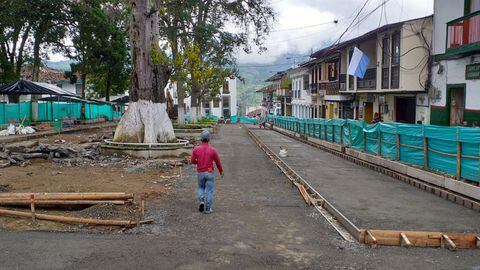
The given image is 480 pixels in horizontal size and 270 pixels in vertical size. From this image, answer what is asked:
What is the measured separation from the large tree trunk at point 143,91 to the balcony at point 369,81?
Result: 44.9 feet

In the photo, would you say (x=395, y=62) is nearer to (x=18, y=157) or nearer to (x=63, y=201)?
(x=18, y=157)

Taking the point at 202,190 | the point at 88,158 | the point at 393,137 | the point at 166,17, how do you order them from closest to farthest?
the point at 202,190 → the point at 393,137 → the point at 88,158 → the point at 166,17

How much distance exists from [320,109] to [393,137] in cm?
2993

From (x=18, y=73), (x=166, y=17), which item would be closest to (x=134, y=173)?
(x=166, y=17)

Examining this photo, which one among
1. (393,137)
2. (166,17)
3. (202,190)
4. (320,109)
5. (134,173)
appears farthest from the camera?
(320,109)

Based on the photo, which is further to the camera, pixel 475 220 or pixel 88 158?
pixel 88 158

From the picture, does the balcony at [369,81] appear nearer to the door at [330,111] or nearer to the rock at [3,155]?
the door at [330,111]

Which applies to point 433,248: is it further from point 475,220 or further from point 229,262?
point 229,262

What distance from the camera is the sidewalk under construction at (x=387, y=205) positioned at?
808 centimetres

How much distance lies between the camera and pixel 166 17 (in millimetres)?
32281

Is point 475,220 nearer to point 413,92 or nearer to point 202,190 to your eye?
point 202,190

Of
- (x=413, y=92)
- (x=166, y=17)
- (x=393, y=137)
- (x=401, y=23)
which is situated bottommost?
(x=393, y=137)

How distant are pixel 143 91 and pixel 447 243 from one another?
14.4 m

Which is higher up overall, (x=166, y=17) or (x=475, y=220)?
(x=166, y=17)
